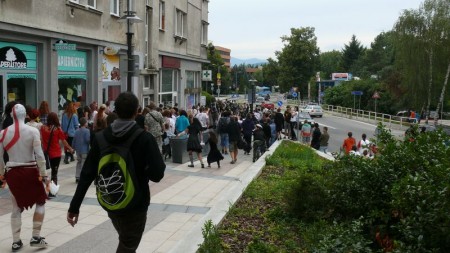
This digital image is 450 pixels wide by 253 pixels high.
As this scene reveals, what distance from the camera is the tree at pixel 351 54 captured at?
125912 millimetres

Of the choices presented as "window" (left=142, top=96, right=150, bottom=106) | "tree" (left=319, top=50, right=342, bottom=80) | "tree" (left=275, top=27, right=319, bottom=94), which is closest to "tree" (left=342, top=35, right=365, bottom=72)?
"tree" (left=319, top=50, right=342, bottom=80)

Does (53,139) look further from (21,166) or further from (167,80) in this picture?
(167,80)

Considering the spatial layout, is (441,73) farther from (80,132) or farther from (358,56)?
(358,56)

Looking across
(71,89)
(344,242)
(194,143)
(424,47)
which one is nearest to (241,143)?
(194,143)

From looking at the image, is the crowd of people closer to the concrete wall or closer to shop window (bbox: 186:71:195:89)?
the concrete wall

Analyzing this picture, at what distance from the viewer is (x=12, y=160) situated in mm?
6348

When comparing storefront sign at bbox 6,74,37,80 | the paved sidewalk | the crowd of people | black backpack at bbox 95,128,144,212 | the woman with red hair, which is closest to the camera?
black backpack at bbox 95,128,144,212

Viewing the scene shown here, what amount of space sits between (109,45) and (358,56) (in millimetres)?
113842

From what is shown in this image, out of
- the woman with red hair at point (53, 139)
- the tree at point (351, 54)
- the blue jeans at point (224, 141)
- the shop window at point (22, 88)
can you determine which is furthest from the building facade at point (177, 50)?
the tree at point (351, 54)

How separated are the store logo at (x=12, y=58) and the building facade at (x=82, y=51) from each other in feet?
0.09

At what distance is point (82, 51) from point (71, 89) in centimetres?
156

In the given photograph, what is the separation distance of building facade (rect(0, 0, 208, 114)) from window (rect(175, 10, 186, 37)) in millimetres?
60

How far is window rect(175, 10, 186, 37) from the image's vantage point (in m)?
31.2

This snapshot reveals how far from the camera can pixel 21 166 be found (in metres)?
6.33
